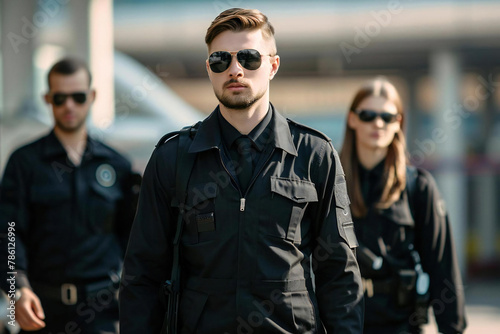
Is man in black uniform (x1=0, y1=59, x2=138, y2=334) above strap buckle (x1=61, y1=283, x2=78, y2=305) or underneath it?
above

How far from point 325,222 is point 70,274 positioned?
164 cm

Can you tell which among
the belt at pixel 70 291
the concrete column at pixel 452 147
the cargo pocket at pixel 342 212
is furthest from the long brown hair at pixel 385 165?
the concrete column at pixel 452 147

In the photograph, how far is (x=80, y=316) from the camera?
3553 mm

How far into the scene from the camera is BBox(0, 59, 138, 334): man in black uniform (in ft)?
11.6

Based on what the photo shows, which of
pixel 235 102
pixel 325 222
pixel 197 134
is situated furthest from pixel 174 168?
pixel 325 222

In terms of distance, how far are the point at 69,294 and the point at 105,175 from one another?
61cm

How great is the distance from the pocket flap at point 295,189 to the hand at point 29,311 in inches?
61.8

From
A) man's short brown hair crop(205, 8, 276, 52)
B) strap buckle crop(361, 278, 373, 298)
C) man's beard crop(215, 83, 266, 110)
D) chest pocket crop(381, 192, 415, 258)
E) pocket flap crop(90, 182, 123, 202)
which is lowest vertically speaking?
strap buckle crop(361, 278, 373, 298)

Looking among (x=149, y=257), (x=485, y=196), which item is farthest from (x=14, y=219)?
(x=485, y=196)

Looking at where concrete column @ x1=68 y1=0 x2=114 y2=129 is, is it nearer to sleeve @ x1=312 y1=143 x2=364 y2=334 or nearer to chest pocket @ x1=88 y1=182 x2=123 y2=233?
chest pocket @ x1=88 y1=182 x2=123 y2=233

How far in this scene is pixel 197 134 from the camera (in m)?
2.43

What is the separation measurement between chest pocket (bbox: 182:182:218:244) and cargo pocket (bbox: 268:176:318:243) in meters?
0.17

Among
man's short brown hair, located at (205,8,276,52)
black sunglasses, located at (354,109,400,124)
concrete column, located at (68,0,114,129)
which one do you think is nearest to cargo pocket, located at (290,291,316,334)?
man's short brown hair, located at (205,8,276,52)

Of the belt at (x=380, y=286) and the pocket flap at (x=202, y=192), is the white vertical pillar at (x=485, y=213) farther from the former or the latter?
the pocket flap at (x=202, y=192)
